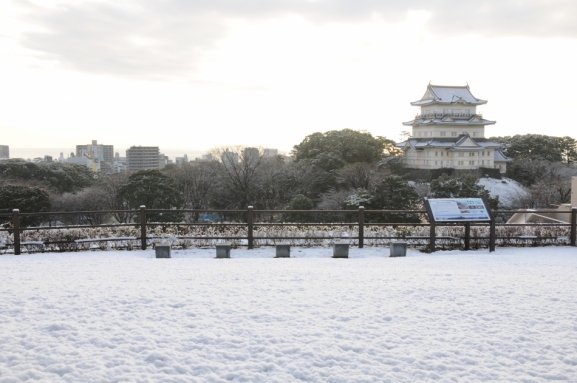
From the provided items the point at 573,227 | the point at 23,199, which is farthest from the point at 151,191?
the point at 573,227

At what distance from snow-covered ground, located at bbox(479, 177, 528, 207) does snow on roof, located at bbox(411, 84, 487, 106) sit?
31.2ft

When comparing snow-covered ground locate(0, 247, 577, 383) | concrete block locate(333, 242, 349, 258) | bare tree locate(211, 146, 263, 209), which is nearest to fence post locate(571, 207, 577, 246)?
snow-covered ground locate(0, 247, 577, 383)

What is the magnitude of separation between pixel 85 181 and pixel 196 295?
136 ft

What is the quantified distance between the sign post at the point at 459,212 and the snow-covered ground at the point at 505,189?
29725 mm

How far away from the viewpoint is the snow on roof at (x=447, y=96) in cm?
Answer: 4950

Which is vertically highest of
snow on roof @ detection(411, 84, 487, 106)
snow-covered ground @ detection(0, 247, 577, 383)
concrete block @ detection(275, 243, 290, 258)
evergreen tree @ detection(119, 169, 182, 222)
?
snow on roof @ detection(411, 84, 487, 106)

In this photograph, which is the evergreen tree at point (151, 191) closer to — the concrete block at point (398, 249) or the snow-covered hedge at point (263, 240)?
the snow-covered hedge at point (263, 240)

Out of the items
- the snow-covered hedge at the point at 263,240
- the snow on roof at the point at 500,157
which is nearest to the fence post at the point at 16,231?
the snow-covered hedge at the point at 263,240

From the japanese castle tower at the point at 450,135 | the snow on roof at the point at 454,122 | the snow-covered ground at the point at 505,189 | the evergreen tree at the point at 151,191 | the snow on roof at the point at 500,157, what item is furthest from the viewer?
the snow on roof at the point at 454,122

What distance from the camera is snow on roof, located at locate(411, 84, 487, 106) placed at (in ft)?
162

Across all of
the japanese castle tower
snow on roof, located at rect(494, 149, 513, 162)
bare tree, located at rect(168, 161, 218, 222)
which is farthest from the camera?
Result: snow on roof, located at rect(494, 149, 513, 162)

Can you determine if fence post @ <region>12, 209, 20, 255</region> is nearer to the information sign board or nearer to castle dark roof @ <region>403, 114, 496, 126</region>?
the information sign board

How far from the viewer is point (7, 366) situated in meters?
4.05

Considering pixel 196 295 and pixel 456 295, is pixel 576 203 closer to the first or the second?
pixel 456 295
